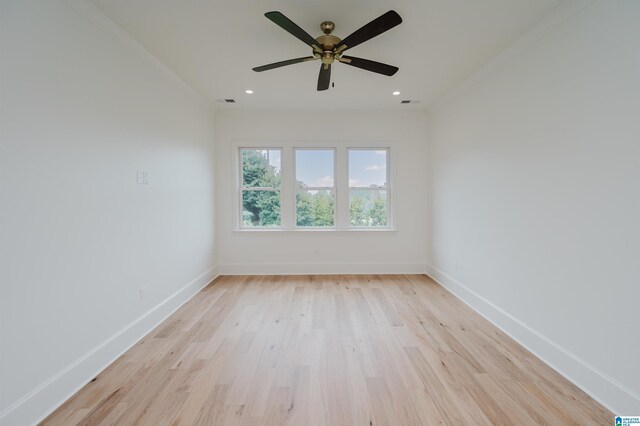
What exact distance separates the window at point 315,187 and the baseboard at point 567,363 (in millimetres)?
2475

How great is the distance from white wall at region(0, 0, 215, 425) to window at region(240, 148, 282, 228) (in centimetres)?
161

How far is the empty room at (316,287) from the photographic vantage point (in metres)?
1.59

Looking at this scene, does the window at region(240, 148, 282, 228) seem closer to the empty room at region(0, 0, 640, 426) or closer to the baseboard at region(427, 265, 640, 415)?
the empty room at region(0, 0, 640, 426)

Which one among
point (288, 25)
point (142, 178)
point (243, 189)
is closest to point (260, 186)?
point (243, 189)

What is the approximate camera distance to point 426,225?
4492 millimetres

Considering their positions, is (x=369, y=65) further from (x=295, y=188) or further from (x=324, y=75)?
(x=295, y=188)

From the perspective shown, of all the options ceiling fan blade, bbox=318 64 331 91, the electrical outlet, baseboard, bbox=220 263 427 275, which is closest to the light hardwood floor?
baseboard, bbox=220 263 427 275

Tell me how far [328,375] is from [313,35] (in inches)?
109

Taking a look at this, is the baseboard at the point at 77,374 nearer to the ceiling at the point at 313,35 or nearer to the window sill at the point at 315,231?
the window sill at the point at 315,231

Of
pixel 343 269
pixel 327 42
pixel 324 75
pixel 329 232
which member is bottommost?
pixel 343 269

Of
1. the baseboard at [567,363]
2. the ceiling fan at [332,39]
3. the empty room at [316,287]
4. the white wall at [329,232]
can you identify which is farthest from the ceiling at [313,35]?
the baseboard at [567,363]

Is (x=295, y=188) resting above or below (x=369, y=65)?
below

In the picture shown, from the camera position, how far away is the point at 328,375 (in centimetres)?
196

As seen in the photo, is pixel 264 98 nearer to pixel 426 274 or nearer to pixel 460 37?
pixel 460 37
